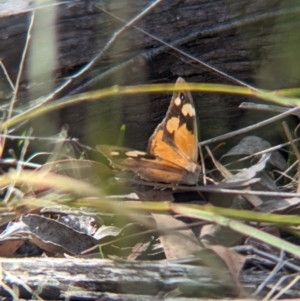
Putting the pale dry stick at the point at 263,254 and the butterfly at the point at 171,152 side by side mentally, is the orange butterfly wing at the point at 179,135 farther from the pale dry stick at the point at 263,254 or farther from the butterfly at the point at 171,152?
the pale dry stick at the point at 263,254

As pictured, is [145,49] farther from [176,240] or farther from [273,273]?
[273,273]

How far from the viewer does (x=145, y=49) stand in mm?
2006

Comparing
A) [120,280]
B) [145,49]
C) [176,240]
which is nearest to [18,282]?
[120,280]

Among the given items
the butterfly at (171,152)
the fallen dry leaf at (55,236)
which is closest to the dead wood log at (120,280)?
the fallen dry leaf at (55,236)

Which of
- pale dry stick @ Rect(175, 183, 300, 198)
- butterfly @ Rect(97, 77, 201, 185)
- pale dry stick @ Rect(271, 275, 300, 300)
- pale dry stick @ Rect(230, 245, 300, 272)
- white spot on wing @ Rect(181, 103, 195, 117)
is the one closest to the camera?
pale dry stick @ Rect(271, 275, 300, 300)

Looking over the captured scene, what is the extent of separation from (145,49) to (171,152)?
0.38m

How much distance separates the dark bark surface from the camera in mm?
1956

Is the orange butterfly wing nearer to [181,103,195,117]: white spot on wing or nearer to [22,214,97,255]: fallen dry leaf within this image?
[181,103,195,117]: white spot on wing

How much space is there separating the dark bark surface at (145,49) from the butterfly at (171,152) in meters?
0.18

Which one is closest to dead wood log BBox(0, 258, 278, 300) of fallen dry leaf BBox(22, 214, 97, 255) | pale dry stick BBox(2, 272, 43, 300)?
pale dry stick BBox(2, 272, 43, 300)

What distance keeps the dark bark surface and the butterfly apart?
0.18 meters

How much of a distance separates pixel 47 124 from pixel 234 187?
683 mm

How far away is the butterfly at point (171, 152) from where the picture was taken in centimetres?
173

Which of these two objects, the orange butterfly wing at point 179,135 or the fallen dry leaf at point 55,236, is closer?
the fallen dry leaf at point 55,236
